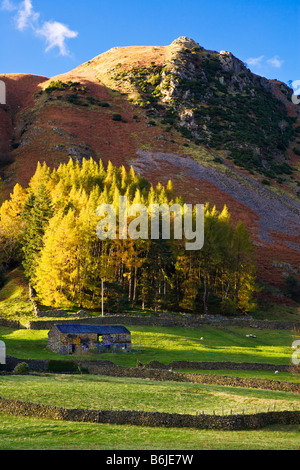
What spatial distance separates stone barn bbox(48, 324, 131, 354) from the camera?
54.2 meters

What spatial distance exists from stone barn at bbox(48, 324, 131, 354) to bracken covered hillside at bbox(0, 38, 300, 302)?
4876 centimetres

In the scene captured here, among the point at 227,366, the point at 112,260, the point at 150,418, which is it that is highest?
the point at 112,260

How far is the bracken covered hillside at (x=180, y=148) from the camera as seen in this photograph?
125 m

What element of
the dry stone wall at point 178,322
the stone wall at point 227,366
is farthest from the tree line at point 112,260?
the stone wall at point 227,366

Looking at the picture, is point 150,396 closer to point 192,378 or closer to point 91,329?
point 192,378

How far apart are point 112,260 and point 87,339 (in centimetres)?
2515

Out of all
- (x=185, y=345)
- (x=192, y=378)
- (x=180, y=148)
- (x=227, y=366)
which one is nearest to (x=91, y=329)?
(x=185, y=345)

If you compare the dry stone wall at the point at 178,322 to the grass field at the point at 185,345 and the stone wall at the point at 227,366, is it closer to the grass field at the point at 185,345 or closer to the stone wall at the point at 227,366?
the grass field at the point at 185,345

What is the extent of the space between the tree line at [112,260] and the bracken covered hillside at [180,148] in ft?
46.6

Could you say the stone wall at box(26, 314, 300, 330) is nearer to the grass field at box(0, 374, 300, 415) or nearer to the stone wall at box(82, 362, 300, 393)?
the stone wall at box(82, 362, 300, 393)

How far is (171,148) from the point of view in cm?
16162

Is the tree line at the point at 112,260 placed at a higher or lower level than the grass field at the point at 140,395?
higher

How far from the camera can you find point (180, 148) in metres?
163

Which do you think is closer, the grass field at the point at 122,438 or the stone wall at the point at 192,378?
the grass field at the point at 122,438
